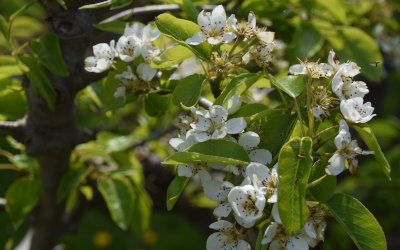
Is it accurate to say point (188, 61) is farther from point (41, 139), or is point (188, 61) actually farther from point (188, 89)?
point (41, 139)

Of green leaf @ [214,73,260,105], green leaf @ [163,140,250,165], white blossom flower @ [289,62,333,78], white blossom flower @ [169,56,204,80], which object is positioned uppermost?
white blossom flower @ [289,62,333,78]

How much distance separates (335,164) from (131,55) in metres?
0.49

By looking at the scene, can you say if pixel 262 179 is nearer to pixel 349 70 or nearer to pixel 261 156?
pixel 261 156

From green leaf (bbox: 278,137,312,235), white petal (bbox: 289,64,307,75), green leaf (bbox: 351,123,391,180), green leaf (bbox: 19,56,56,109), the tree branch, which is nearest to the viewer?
green leaf (bbox: 278,137,312,235)

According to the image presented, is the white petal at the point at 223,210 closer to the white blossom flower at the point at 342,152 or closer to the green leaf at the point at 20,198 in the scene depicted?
the white blossom flower at the point at 342,152

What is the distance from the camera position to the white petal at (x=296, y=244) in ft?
3.64

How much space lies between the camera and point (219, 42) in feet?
4.15

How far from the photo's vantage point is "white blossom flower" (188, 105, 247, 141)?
1171 mm

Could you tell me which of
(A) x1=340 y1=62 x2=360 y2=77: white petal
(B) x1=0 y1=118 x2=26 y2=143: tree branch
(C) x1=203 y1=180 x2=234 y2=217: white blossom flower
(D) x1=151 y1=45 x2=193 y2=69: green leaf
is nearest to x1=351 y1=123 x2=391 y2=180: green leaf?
(A) x1=340 y1=62 x2=360 y2=77: white petal

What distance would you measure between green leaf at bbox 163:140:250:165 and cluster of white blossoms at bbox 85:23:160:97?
291 millimetres

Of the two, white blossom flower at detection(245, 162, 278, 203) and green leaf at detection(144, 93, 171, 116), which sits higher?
white blossom flower at detection(245, 162, 278, 203)

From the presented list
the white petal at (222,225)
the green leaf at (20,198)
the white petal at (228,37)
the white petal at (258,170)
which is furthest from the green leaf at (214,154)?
the green leaf at (20,198)

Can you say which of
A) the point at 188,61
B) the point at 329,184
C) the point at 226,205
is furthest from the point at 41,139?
the point at 329,184

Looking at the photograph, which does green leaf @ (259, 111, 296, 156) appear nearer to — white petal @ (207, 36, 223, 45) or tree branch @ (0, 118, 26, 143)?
white petal @ (207, 36, 223, 45)
